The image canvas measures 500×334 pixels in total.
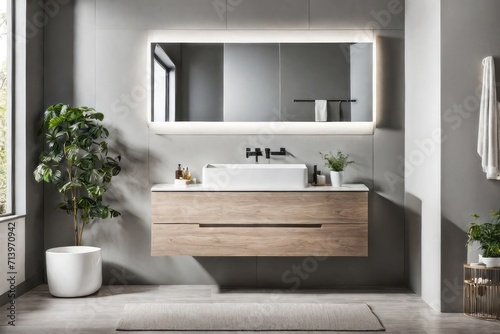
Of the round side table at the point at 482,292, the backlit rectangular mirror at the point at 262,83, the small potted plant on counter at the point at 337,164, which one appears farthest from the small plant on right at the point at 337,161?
the round side table at the point at 482,292

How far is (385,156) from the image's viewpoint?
14.9 feet

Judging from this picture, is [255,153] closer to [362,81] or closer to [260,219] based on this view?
[260,219]

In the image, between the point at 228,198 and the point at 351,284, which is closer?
the point at 228,198

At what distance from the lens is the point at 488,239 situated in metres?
3.53

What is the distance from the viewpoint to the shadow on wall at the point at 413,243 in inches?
165

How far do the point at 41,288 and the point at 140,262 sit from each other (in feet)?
2.57

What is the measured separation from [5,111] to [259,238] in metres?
2.09

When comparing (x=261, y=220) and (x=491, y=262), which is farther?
(x=261, y=220)

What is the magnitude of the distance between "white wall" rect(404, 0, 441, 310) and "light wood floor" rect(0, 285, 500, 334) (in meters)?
0.21

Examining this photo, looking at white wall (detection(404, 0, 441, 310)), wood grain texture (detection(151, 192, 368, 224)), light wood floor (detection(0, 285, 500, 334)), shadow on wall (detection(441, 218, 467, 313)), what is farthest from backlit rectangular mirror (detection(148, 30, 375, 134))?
light wood floor (detection(0, 285, 500, 334))

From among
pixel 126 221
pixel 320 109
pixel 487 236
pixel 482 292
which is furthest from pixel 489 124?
pixel 126 221

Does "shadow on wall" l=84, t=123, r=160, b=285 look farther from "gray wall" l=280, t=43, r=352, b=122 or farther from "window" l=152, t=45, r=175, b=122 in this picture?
"gray wall" l=280, t=43, r=352, b=122

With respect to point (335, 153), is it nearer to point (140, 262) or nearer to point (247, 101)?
point (247, 101)

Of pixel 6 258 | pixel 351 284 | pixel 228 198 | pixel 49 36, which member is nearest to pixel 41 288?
pixel 6 258
